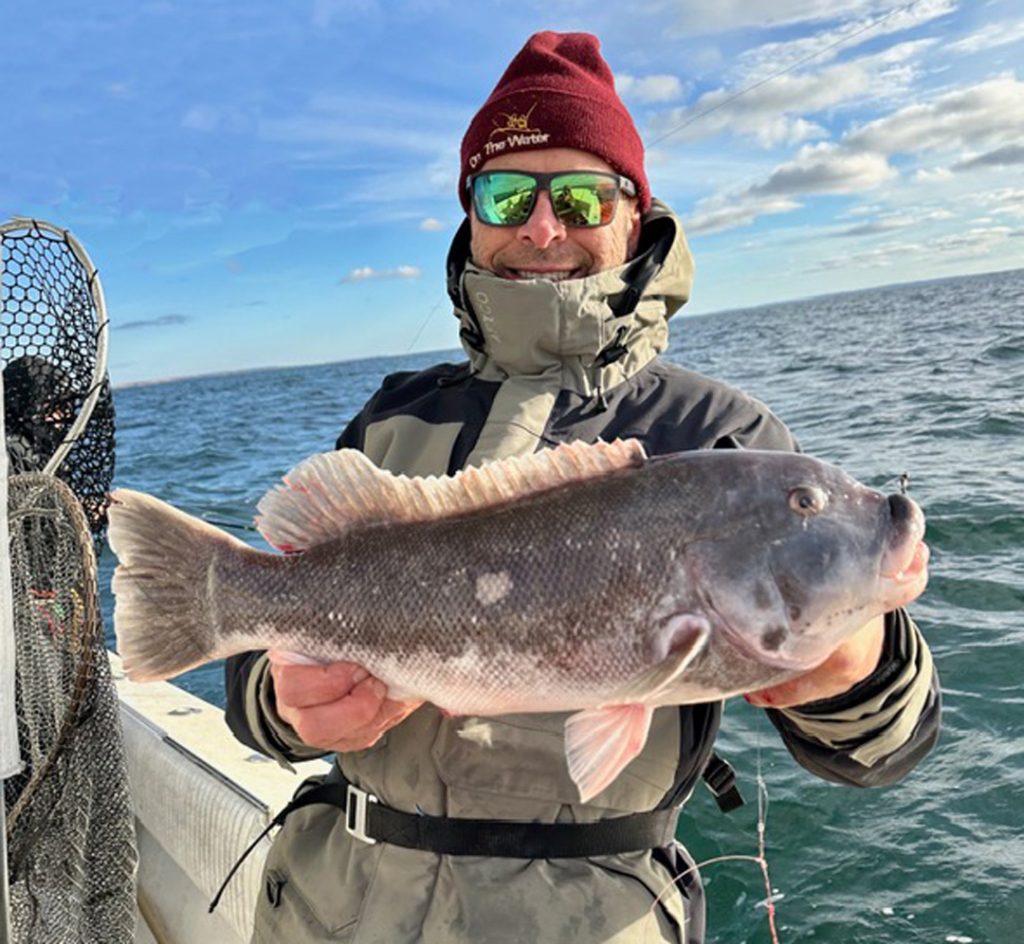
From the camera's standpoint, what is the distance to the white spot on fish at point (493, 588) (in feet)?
7.68

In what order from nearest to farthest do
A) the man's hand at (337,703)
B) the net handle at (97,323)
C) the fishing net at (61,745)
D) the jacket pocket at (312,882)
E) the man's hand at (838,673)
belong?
the man's hand at (838,673), the man's hand at (337,703), the jacket pocket at (312,882), the fishing net at (61,745), the net handle at (97,323)

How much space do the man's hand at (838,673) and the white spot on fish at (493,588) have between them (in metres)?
0.70

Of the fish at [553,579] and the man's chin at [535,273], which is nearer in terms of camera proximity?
the fish at [553,579]

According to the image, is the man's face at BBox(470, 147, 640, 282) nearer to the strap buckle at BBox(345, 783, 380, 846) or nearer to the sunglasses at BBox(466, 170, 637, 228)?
the sunglasses at BBox(466, 170, 637, 228)

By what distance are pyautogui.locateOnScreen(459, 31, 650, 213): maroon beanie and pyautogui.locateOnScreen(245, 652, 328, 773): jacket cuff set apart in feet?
6.67

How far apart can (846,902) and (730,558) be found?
3966 mm

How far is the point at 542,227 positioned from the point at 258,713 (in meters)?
1.93

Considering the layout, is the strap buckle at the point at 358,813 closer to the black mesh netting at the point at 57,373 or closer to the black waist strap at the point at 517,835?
the black waist strap at the point at 517,835

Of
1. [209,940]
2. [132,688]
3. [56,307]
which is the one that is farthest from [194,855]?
[56,307]

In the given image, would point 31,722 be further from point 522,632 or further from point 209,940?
point 522,632

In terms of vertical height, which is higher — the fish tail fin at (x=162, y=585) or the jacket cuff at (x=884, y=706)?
the fish tail fin at (x=162, y=585)

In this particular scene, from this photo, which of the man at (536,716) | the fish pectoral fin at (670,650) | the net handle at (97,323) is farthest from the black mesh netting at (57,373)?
the fish pectoral fin at (670,650)

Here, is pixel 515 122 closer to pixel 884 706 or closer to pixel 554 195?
pixel 554 195

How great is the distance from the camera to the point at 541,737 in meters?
2.55
